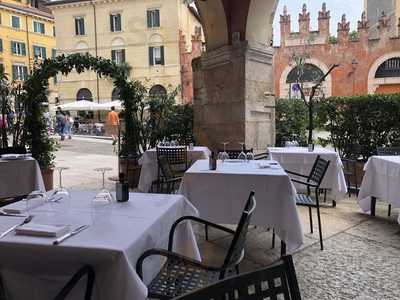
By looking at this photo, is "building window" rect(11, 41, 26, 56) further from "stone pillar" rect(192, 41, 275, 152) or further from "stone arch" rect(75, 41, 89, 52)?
"stone pillar" rect(192, 41, 275, 152)

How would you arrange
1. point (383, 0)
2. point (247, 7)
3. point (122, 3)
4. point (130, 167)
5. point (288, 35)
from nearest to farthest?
point (247, 7) < point (130, 167) < point (288, 35) < point (122, 3) < point (383, 0)

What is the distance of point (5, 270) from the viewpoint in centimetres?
165

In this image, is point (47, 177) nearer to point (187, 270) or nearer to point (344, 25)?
point (187, 270)

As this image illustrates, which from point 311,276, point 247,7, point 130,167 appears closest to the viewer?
point 311,276

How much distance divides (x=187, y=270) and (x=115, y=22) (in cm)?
2595

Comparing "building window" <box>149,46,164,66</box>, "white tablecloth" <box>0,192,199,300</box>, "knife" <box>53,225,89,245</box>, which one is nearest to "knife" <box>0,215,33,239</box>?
"white tablecloth" <box>0,192,199,300</box>

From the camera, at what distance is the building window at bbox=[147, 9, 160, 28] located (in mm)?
24609

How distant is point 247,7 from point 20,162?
3.93 m

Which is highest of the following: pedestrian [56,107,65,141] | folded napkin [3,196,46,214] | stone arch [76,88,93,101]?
stone arch [76,88,93,101]

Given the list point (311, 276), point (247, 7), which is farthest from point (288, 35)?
point (311, 276)

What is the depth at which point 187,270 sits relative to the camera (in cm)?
191

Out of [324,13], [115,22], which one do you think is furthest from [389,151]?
[115,22]

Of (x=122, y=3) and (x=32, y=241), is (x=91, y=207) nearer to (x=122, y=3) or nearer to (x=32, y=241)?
(x=32, y=241)

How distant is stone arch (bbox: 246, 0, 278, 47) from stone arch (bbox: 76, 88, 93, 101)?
22.3 meters
